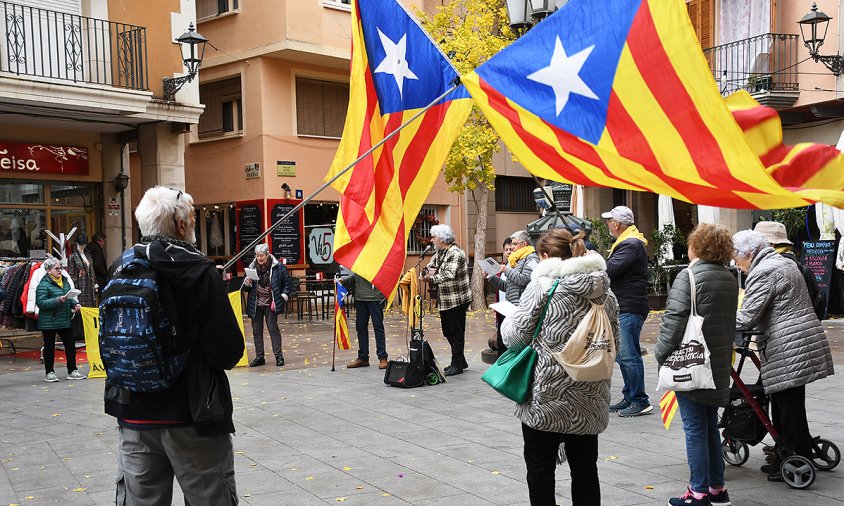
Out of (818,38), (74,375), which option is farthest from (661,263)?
(74,375)

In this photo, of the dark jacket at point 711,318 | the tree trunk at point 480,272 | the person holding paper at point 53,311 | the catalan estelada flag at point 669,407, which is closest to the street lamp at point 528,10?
the catalan estelada flag at point 669,407

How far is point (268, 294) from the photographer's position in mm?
12977

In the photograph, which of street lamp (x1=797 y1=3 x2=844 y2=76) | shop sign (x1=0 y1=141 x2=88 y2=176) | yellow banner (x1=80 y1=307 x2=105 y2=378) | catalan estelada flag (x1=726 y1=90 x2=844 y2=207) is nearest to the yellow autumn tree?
street lamp (x1=797 y1=3 x2=844 y2=76)

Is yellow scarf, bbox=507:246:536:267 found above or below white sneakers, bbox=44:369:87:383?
above

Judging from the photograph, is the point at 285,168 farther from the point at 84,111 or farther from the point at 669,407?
the point at 669,407

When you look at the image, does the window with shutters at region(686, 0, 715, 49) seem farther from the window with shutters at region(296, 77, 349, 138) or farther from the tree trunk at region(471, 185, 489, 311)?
the window with shutters at region(296, 77, 349, 138)

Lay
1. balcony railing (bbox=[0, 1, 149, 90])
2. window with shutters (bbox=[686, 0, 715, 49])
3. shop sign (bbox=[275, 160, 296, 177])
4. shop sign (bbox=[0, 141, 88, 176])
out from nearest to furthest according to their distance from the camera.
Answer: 1. balcony railing (bbox=[0, 1, 149, 90])
2. shop sign (bbox=[0, 141, 88, 176])
3. window with shutters (bbox=[686, 0, 715, 49])
4. shop sign (bbox=[275, 160, 296, 177])

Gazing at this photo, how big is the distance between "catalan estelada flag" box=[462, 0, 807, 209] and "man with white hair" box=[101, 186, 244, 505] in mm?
1965

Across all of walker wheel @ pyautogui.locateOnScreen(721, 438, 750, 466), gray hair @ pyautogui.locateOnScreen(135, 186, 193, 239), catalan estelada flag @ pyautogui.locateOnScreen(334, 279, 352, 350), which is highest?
gray hair @ pyautogui.locateOnScreen(135, 186, 193, 239)

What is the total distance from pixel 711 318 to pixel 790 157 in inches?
57.5

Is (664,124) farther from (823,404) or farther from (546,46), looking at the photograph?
(823,404)

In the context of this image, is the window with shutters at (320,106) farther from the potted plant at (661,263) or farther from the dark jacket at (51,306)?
the dark jacket at (51,306)

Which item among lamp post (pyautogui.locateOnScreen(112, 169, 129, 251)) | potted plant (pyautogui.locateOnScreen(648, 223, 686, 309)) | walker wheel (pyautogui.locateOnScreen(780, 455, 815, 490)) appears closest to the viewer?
walker wheel (pyautogui.locateOnScreen(780, 455, 815, 490))

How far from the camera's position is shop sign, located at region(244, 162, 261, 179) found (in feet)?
75.1
